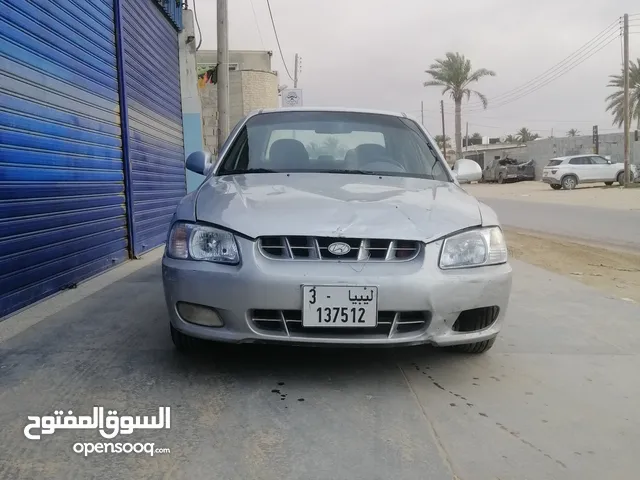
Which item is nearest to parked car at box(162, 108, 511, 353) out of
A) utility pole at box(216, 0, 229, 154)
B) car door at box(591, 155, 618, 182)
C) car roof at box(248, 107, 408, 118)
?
car roof at box(248, 107, 408, 118)

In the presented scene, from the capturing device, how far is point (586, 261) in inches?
295

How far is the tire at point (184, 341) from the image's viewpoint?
316 centimetres

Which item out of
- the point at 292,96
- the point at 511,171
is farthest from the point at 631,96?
the point at 292,96

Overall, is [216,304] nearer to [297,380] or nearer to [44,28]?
[297,380]

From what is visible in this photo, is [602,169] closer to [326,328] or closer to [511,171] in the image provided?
[511,171]

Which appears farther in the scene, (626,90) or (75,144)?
(626,90)

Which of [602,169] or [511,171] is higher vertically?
[511,171]

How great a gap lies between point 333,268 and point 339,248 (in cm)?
11

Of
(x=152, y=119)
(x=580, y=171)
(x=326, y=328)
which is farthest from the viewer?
(x=580, y=171)

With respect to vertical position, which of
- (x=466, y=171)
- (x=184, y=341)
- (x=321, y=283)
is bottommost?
(x=184, y=341)

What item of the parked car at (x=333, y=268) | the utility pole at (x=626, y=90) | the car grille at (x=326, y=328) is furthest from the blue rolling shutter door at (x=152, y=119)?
the utility pole at (x=626, y=90)

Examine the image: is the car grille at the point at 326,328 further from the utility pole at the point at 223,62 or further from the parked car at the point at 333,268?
the utility pole at the point at 223,62

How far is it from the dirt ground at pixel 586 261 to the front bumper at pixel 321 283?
3.14 metres

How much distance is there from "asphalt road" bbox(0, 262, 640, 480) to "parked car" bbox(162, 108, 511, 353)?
29 cm
